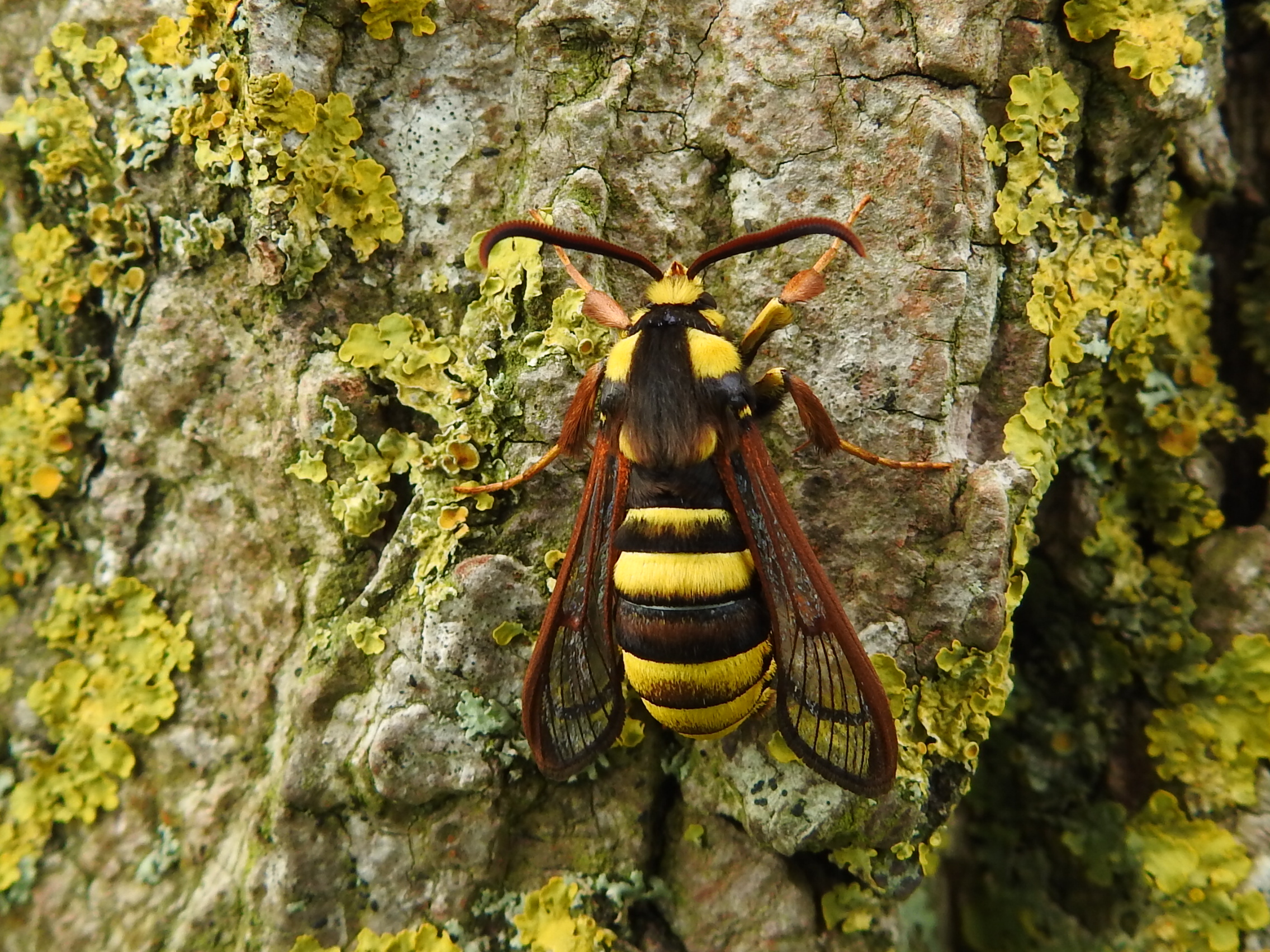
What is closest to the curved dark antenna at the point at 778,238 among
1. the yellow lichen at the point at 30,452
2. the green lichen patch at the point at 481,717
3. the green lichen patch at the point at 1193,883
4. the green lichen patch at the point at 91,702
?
the green lichen patch at the point at 481,717

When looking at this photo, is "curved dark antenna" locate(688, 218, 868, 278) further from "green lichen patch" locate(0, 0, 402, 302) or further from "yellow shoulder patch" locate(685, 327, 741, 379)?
"green lichen patch" locate(0, 0, 402, 302)

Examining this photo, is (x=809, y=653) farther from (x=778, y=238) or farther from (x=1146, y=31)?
(x=1146, y=31)

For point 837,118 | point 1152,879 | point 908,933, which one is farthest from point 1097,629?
point 837,118

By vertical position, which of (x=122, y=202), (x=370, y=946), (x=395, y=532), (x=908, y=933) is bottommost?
(x=908, y=933)

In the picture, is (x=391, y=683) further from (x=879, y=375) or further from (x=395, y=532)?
(x=879, y=375)

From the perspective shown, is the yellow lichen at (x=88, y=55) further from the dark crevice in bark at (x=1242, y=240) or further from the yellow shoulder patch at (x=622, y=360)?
the dark crevice in bark at (x=1242, y=240)

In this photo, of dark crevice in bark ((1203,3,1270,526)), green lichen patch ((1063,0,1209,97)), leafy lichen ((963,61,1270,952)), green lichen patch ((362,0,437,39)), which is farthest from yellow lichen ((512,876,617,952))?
green lichen patch ((1063,0,1209,97))
